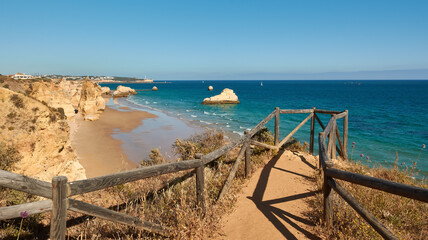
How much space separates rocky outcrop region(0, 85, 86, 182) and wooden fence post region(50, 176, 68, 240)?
3.87m

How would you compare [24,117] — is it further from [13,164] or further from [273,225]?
[273,225]

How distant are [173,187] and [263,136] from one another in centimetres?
591

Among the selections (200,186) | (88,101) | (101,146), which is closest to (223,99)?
(88,101)

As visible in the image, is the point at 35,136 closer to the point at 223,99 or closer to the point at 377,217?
the point at 377,217

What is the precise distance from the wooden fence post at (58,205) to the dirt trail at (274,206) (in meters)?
2.63

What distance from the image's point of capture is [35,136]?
6082 mm

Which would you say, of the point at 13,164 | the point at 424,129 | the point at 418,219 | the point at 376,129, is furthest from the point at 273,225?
the point at 424,129

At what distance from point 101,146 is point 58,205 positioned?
52.5ft

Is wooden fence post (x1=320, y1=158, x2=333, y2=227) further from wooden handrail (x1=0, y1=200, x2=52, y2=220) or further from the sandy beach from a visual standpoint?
the sandy beach

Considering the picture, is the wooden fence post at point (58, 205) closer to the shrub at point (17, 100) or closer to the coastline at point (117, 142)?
the shrub at point (17, 100)

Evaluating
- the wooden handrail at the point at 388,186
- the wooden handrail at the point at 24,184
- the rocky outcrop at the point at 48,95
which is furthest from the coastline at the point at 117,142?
the wooden handrail at the point at 388,186

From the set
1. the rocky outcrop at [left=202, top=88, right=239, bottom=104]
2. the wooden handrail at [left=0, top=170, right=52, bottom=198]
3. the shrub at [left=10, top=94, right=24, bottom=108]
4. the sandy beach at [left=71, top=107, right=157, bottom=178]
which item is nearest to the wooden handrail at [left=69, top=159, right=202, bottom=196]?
the wooden handrail at [left=0, top=170, right=52, bottom=198]

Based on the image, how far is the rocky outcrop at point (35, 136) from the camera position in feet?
18.7

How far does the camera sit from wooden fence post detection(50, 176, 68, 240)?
263 centimetres
